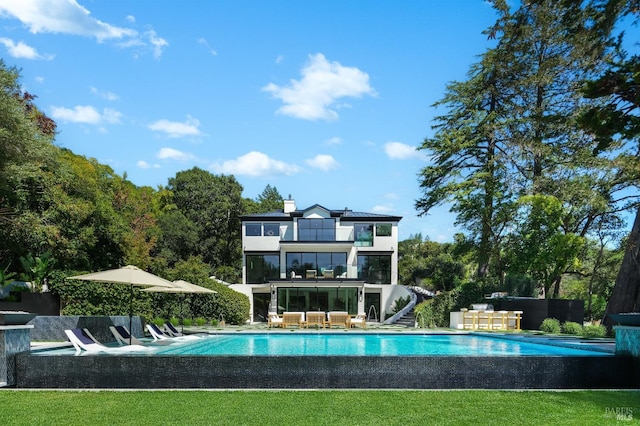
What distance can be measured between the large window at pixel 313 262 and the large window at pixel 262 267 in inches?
32.8

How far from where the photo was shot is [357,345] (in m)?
17.2

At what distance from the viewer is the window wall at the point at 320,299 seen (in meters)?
33.3

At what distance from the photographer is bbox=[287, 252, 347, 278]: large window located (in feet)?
113

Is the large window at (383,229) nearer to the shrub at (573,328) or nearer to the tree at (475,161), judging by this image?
the tree at (475,161)

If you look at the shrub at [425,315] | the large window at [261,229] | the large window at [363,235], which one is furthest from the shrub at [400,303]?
the large window at [261,229]

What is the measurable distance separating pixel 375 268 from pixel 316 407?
91.1 feet

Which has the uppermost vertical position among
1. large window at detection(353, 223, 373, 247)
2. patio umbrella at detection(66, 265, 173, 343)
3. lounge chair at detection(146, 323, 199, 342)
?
large window at detection(353, 223, 373, 247)

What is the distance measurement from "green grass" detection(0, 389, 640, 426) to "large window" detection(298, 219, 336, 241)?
25941 mm

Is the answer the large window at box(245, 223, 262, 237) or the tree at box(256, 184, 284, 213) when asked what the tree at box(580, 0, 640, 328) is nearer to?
the large window at box(245, 223, 262, 237)

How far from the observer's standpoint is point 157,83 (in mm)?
19984

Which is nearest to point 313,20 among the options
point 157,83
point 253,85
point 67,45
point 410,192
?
point 253,85

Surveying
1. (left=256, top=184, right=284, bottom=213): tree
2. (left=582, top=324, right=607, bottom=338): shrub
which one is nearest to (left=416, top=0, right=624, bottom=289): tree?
(left=582, top=324, right=607, bottom=338): shrub

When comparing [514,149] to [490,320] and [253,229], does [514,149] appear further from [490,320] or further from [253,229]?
[253,229]

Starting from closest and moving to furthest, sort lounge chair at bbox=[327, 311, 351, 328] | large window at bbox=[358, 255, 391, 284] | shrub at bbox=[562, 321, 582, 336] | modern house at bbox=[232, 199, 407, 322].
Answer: shrub at bbox=[562, 321, 582, 336]
lounge chair at bbox=[327, 311, 351, 328]
modern house at bbox=[232, 199, 407, 322]
large window at bbox=[358, 255, 391, 284]
